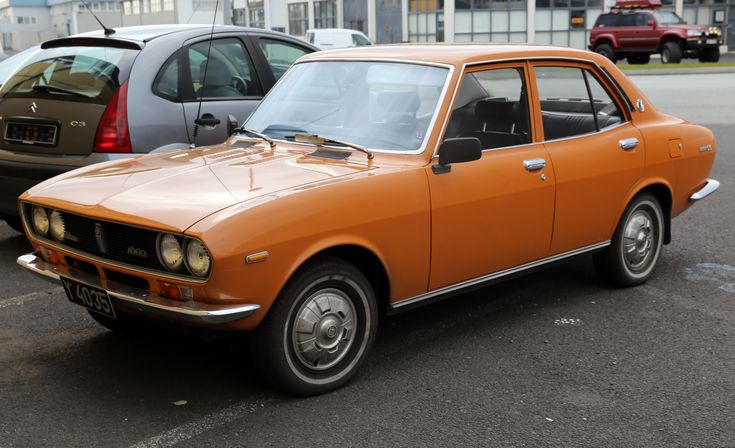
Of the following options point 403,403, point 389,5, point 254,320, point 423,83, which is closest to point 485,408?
point 403,403

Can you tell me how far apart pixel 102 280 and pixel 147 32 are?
137 inches

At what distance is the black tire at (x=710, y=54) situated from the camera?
3431cm

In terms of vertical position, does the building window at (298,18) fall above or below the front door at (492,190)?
above

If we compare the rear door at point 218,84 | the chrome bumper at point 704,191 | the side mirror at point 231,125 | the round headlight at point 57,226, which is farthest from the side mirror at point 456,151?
the rear door at point 218,84

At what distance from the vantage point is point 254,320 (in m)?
3.96

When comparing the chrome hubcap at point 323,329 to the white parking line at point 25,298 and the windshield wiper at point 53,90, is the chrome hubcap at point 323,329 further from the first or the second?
the windshield wiper at point 53,90

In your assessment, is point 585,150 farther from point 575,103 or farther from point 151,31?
point 151,31

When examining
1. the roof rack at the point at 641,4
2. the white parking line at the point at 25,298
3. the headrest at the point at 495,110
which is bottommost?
the white parking line at the point at 25,298

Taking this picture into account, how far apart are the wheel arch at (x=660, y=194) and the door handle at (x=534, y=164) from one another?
889mm

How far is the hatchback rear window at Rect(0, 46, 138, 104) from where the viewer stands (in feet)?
21.8

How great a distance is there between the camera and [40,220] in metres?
4.64

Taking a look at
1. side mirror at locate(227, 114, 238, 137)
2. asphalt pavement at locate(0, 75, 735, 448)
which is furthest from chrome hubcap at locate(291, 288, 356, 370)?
side mirror at locate(227, 114, 238, 137)

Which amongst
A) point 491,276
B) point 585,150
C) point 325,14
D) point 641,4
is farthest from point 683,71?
A: point 325,14

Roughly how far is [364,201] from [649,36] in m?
33.9
